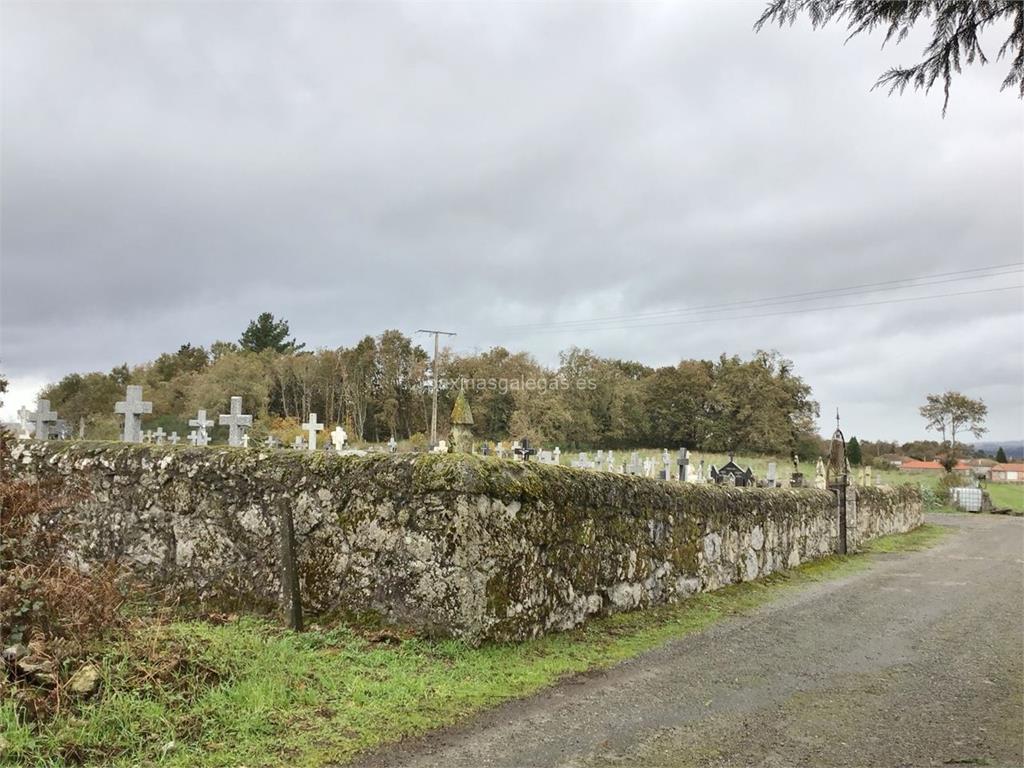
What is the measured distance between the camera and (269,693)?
14.8 feet

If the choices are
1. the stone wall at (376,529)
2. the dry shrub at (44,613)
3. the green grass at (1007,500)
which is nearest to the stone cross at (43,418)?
the stone wall at (376,529)

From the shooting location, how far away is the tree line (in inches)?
2168

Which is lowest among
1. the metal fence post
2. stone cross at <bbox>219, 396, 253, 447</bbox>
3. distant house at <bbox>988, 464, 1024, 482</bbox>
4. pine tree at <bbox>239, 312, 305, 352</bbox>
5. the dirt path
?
distant house at <bbox>988, 464, 1024, 482</bbox>

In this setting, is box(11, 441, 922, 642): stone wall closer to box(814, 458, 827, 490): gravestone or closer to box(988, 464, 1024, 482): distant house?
box(814, 458, 827, 490): gravestone

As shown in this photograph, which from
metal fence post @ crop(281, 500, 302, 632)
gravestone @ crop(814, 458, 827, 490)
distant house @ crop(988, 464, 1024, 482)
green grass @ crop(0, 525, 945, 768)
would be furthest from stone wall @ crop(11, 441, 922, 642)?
distant house @ crop(988, 464, 1024, 482)

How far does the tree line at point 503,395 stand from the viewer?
55.1 m

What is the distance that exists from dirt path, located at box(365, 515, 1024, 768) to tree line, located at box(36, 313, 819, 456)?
45.0 m

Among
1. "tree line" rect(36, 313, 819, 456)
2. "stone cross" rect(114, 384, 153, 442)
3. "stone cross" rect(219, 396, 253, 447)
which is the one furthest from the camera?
"tree line" rect(36, 313, 819, 456)

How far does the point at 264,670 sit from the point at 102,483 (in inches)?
141

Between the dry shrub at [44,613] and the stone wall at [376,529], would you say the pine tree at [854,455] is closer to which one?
the stone wall at [376,529]

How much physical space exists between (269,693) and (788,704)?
11.8 feet

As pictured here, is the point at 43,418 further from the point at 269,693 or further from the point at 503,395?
the point at 503,395

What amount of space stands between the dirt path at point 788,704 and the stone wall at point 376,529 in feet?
3.37

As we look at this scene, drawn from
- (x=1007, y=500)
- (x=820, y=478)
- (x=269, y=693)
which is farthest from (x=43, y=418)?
(x=1007, y=500)
